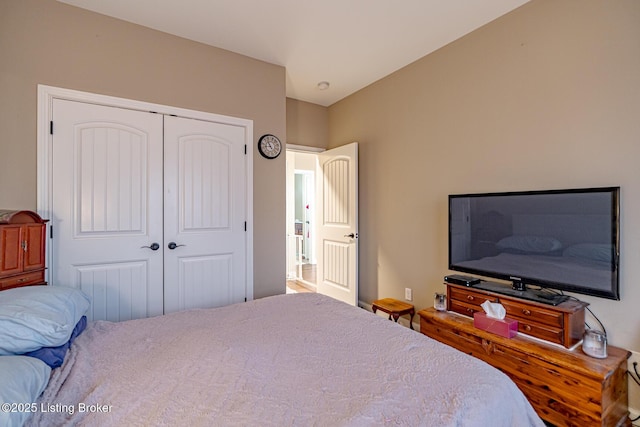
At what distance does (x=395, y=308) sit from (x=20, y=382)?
260 cm

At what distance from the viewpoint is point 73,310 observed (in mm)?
1357

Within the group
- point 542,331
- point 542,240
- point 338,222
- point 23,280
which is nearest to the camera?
point 23,280

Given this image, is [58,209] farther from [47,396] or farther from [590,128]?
[590,128]

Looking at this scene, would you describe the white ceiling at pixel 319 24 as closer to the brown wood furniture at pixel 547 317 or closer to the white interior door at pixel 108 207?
the white interior door at pixel 108 207

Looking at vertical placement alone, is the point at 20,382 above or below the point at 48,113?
below

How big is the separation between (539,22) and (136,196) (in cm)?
321

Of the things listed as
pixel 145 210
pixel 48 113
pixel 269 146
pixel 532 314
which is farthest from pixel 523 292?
pixel 48 113

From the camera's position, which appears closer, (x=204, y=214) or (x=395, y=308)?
(x=204, y=214)

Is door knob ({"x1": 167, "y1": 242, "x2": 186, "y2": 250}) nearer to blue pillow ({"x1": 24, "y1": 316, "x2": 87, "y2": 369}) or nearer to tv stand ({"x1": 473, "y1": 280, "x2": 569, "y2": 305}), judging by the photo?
blue pillow ({"x1": 24, "y1": 316, "x2": 87, "y2": 369})

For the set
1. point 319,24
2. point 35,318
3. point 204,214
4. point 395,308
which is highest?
point 319,24

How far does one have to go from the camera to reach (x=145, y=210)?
2.42 m

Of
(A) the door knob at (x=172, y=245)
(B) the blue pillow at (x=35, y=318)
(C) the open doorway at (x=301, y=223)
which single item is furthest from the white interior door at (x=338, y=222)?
(B) the blue pillow at (x=35, y=318)

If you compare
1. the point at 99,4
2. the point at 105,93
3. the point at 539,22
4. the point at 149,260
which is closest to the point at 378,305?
the point at 149,260

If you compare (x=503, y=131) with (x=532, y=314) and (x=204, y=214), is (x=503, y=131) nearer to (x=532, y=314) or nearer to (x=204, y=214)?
(x=532, y=314)
